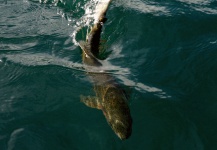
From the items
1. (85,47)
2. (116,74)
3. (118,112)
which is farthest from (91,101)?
(85,47)

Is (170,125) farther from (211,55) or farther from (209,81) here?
(211,55)

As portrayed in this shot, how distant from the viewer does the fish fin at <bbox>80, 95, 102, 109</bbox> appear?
451cm

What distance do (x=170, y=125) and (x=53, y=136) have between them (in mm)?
1641

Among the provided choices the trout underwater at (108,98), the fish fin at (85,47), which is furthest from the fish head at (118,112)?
the fish fin at (85,47)

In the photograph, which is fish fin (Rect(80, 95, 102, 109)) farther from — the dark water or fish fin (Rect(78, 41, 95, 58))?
fish fin (Rect(78, 41, 95, 58))

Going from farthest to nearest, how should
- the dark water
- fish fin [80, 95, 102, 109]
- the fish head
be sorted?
fish fin [80, 95, 102, 109] → the dark water → the fish head

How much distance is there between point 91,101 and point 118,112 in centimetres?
55

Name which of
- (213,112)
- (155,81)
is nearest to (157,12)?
(155,81)

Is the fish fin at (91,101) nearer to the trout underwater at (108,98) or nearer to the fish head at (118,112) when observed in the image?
the trout underwater at (108,98)

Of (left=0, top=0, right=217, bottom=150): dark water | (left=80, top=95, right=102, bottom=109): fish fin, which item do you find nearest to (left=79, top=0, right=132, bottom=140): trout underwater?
(left=80, top=95, right=102, bottom=109): fish fin

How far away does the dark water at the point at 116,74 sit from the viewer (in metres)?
4.12

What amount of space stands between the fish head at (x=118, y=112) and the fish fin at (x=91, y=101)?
0.35ft

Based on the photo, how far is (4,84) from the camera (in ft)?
16.7

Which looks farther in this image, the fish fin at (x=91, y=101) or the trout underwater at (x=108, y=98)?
the fish fin at (x=91, y=101)
